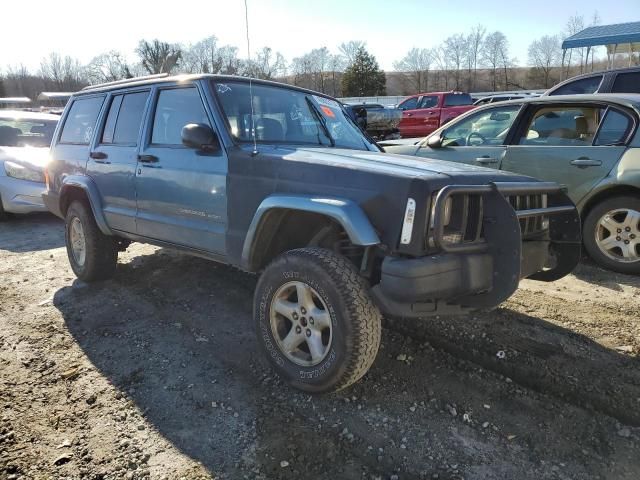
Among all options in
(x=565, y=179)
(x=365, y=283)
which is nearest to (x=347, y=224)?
(x=365, y=283)

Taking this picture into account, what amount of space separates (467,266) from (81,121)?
4.17 metres

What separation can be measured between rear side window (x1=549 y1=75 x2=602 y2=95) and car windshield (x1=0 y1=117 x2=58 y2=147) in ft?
27.7

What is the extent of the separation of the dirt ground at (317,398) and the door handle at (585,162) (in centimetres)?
129

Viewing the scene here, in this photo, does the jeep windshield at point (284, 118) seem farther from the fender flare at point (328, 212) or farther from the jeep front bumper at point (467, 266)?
the jeep front bumper at point (467, 266)

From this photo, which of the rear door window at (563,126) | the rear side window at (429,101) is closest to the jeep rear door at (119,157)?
the rear door window at (563,126)

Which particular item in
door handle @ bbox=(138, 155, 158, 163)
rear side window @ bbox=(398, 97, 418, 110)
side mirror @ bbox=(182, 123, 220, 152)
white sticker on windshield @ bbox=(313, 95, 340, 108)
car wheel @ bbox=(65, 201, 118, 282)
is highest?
rear side window @ bbox=(398, 97, 418, 110)

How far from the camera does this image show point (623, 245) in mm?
4707

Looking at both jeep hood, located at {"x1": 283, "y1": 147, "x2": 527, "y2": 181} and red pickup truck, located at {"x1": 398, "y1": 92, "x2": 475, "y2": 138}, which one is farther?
red pickup truck, located at {"x1": 398, "y1": 92, "x2": 475, "y2": 138}

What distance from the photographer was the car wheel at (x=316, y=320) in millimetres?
2557

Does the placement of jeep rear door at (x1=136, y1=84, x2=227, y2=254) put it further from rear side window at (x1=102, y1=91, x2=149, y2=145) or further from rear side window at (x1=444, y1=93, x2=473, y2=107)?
rear side window at (x1=444, y1=93, x2=473, y2=107)

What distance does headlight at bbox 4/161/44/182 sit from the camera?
24.7 ft

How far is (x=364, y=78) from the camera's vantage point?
Answer: 47.7 metres

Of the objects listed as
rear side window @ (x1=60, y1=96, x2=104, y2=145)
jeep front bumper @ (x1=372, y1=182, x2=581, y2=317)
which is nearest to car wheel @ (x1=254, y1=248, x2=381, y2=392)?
jeep front bumper @ (x1=372, y1=182, x2=581, y2=317)

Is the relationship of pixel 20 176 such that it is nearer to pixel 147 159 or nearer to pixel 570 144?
pixel 147 159
